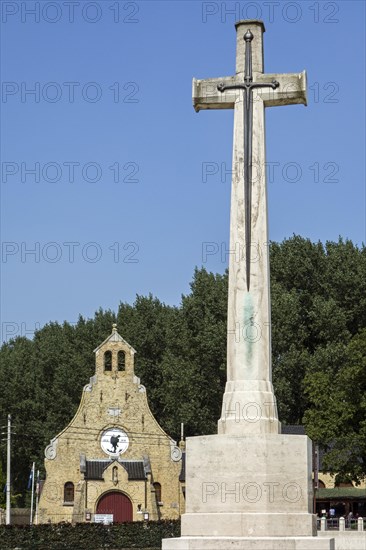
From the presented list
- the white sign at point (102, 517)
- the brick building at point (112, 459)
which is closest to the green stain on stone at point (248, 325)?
the white sign at point (102, 517)

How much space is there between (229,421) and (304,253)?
53.5m

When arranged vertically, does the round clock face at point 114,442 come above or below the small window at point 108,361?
below

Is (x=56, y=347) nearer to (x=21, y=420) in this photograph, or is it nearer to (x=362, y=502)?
(x=21, y=420)

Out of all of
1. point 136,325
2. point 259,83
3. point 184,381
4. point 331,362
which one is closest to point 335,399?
point 331,362

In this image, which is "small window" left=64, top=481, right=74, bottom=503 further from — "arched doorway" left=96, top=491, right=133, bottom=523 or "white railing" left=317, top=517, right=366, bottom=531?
"white railing" left=317, top=517, right=366, bottom=531

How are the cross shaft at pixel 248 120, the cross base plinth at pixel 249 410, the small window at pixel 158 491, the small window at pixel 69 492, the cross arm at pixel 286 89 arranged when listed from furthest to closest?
the small window at pixel 158 491 → the small window at pixel 69 492 → the cross arm at pixel 286 89 → the cross shaft at pixel 248 120 → the cross base plinth at pixel 249 410

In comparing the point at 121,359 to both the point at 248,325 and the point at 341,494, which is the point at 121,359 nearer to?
the point at 341,494

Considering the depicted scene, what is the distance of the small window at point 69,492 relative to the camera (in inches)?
2443

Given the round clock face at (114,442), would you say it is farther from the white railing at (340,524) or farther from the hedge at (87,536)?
the hedge at (87,536)

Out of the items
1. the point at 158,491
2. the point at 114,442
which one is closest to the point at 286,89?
the point at 114,442

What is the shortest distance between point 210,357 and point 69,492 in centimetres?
1423

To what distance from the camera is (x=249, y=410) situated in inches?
822

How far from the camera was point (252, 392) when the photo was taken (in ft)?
68.7

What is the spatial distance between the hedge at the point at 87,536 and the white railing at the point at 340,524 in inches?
233
